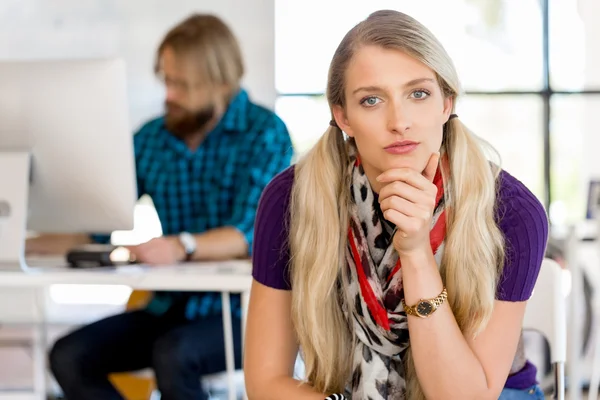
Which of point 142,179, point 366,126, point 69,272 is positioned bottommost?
Answer: point 69,272

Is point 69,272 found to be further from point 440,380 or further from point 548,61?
point 548,61

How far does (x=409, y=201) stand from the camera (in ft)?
3.71

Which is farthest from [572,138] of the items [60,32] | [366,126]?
[366,126]

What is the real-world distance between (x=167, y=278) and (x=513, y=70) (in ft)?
9.97

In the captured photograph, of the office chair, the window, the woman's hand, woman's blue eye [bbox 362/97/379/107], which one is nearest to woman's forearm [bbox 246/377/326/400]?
the woman's hand

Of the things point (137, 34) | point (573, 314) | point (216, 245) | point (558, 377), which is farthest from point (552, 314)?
point (137, 34)

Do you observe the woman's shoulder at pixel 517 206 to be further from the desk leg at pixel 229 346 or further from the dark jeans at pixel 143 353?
the dark jeans at pixel 143 353

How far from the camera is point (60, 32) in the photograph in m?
4.45

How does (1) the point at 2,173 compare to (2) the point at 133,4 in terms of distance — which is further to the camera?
(2) the point at 133,4

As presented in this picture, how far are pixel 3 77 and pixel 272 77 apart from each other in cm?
263

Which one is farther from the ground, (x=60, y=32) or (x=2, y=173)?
(x=60, y=32)

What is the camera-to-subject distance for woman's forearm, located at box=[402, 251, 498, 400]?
1159 mm

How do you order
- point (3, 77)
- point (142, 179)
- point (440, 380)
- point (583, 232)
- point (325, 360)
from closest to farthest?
point (440, 380)
point (325, 360)
point (3, 77)
point (142, 179)
point (583, 232)

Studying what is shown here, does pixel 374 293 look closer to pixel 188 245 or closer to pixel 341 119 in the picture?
pixel 341 119
